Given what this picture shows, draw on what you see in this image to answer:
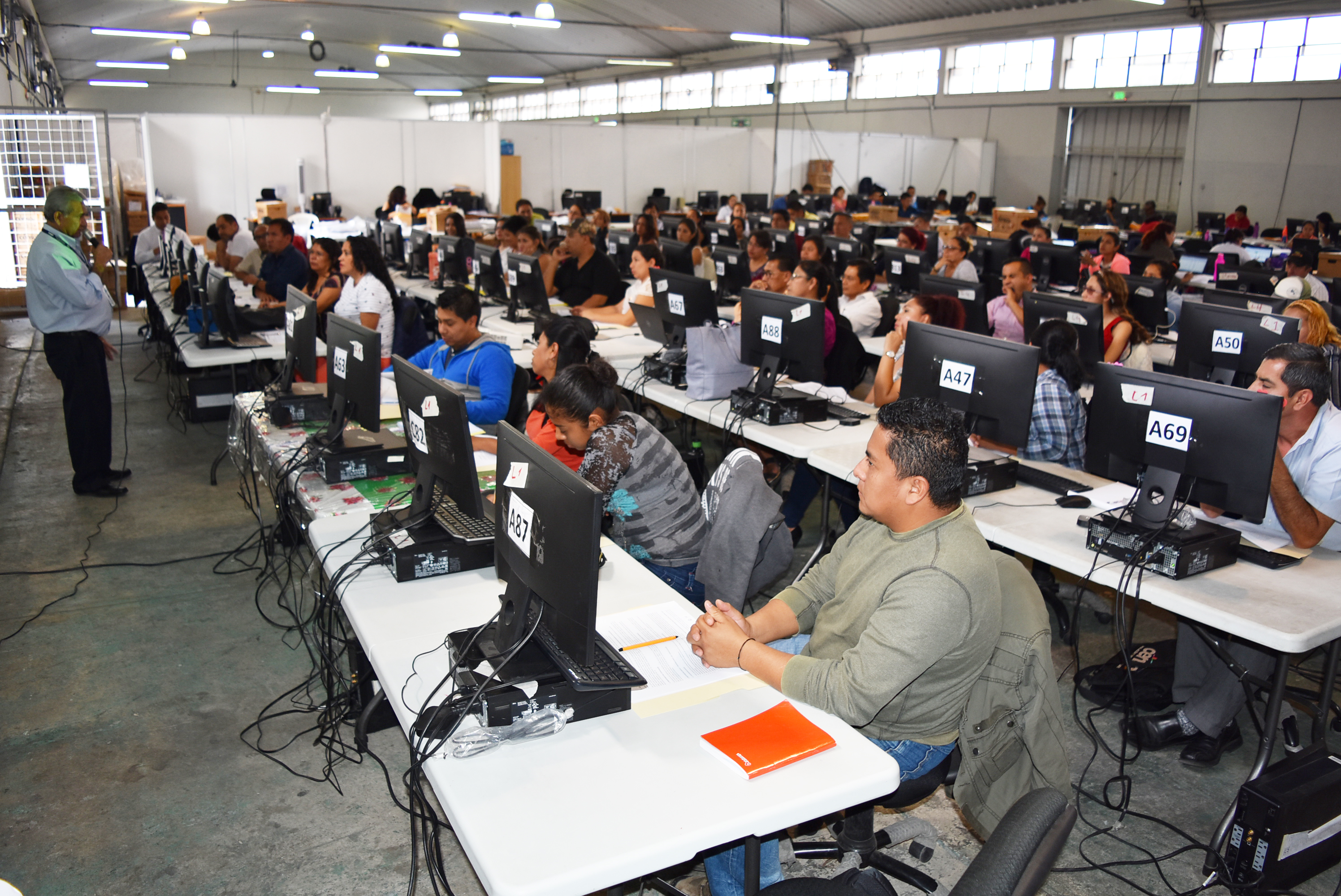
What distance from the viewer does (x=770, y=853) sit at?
188 centimetres

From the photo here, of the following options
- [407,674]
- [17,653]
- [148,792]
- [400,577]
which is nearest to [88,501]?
[17,653]

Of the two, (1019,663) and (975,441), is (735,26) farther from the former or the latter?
(1019,663)

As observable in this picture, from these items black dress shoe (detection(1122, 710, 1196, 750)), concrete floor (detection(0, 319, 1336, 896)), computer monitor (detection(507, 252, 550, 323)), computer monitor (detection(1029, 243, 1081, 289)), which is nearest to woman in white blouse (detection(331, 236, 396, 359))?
computer monitor (detection(507, 252, 550, 323))

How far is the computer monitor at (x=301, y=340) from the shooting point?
353cm

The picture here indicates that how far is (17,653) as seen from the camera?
10.6 ft

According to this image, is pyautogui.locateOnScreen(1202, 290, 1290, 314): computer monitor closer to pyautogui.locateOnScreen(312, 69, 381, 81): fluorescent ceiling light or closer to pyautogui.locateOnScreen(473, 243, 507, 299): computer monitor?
pyautogui.locateOnScreen(473, 243, 507, 299): computer monitor

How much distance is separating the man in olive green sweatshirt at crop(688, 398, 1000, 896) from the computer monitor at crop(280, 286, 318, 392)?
2.22 metres

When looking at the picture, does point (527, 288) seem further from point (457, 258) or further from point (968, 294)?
point (968, 294)

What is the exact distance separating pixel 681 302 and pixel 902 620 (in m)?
3.08

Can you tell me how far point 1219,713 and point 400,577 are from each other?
7.65 ft

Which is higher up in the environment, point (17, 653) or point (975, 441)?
point (975, 441)

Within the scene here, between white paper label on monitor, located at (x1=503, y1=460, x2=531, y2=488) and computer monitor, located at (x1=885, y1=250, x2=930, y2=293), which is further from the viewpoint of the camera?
computer monitor, located at (x1=885, y1=250, x2=930, y2=293)

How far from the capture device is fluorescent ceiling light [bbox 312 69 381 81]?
76.0 ft

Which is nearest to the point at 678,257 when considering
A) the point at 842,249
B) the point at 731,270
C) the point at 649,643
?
the point at 731,270
